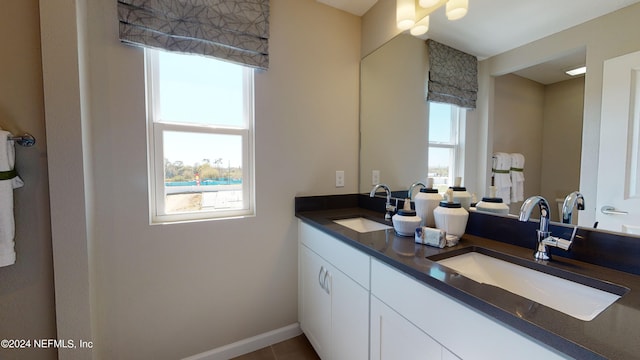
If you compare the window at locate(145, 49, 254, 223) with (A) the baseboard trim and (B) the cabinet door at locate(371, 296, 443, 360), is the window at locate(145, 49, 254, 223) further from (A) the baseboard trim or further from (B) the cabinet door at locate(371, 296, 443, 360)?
(B) the cabinet door at locate(371, 296, 443, 360)

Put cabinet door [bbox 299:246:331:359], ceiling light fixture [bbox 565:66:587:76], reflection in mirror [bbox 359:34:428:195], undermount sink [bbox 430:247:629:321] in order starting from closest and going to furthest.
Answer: undermount sink [bbox 430:247:629:321]
ceiling light fixture [bbox 565:66:587:76]
cabinet door [bbox 299:246:331:359]
reflection in mirror [bbox 359:34:428:195]

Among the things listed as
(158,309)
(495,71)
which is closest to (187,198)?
(158,309)

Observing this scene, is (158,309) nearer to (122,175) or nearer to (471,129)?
(122,175)

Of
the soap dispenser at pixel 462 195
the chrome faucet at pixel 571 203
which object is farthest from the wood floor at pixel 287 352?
the chrome faucet at pixel 571 203

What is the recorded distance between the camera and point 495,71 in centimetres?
121

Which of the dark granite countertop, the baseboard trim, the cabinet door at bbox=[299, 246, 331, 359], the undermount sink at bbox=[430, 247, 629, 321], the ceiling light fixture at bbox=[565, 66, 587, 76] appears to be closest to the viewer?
the dark granite countertop

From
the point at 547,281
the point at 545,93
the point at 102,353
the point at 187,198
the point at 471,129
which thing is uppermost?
the point at 545,93

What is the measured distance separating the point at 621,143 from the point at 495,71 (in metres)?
0.57

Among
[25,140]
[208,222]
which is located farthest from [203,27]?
[208,222]

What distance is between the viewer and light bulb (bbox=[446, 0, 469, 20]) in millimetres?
1290

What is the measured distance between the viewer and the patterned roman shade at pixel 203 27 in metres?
1.25

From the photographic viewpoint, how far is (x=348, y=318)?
1205 mm

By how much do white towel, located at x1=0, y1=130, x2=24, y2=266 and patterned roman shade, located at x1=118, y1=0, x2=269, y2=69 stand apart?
680mm

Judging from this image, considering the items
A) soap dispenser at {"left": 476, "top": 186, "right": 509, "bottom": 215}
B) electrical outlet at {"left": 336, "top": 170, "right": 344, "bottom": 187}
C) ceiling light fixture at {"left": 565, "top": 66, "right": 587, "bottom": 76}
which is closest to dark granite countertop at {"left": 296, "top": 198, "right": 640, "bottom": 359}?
soap dispenser at {"left": 476, "top": 186, "right": 509, "bottom": 215}
